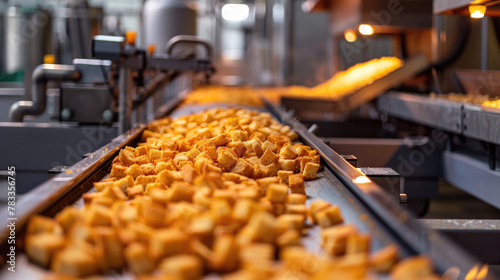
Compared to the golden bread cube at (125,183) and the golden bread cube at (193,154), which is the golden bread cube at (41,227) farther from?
the golden bread cube at (193,154)

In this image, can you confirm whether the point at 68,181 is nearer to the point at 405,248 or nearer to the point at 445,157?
the point at 405,248

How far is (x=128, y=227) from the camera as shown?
94 cm

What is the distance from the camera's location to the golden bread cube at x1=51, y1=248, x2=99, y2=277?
771mm

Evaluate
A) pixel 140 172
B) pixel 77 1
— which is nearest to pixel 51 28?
pixel 77 1

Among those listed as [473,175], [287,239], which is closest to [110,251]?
[287,239]

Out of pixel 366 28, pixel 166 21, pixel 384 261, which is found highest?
pixel 166 21

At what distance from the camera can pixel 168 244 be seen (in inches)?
32.5

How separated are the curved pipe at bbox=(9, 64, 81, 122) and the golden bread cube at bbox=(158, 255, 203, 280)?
2.43 meters

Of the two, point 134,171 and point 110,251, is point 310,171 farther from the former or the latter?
point 110,251

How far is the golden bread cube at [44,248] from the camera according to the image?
826 mm

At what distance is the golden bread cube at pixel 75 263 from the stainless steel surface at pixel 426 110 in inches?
88.5

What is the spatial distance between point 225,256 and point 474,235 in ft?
2.78

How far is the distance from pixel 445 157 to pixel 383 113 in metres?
1.97

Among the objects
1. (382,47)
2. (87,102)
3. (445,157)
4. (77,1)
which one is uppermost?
(77,1)
